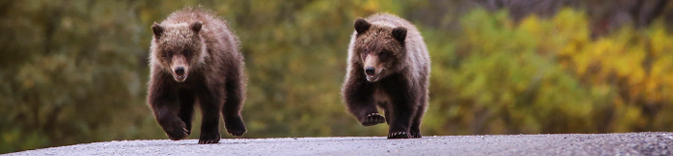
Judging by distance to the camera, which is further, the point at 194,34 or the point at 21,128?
the point at 21,128

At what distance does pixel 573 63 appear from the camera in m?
46.4

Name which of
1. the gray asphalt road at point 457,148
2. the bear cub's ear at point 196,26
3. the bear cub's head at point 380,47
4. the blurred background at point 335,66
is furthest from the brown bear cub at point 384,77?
the blurred background at point 335,66

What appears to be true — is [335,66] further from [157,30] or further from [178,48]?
[178,48]

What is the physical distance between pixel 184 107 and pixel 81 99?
17.2 metres

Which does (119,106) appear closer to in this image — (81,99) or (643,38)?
(81,99)

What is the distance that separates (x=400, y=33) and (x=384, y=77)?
546 mm

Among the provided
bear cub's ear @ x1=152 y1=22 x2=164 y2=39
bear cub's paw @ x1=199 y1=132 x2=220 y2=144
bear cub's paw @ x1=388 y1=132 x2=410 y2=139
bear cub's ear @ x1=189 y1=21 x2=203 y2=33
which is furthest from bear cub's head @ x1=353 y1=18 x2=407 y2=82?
bear cub's ear @ x1=152 y1=22 x2=164 y2=39

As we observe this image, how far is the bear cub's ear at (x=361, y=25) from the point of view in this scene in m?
10.9

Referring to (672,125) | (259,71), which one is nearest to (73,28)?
(259,71)

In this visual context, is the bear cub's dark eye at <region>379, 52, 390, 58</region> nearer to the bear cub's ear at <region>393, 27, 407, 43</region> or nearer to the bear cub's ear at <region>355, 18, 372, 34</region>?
the bear cub's ear at <region>393, 27, 407, 43</region>

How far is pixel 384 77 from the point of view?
11125 millimetres

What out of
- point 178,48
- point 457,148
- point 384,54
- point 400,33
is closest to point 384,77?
point 384,54

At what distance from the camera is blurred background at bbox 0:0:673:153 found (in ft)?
89.8

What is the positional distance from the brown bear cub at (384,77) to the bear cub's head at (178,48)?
1686 millimetres
